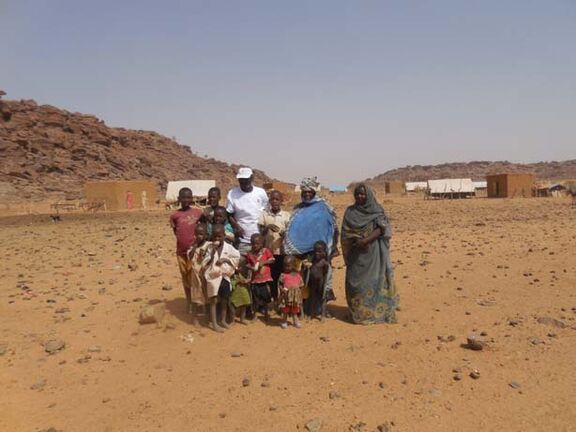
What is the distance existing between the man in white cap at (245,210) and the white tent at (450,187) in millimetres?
36663

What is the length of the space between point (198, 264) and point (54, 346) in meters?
1.59

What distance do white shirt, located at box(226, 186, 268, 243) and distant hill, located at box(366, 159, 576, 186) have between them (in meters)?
83.0

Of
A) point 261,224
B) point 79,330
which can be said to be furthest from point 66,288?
point 261,224

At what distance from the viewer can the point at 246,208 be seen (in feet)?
17.4

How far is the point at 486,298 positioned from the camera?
5719 millimetres

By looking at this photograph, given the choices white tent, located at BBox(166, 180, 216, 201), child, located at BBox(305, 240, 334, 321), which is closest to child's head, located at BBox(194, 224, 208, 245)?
child, located at BBox(305, 240, 334, 321)

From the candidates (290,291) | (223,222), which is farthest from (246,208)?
(290,291)

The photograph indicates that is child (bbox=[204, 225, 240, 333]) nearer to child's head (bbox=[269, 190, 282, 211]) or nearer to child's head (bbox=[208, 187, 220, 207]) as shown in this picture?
child's head (bbox=[208, 187, 220, 207])

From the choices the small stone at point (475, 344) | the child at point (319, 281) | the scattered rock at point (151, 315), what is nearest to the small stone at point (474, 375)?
the small stone at point (475, 344)

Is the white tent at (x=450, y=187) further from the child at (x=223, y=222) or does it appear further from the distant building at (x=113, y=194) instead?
the child at (x=223, y=222)

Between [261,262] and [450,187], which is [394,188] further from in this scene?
[261,262]

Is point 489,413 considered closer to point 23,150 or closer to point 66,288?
point 66,288

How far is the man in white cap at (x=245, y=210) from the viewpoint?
17.4 ft

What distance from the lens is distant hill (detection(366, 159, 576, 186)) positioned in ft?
298
